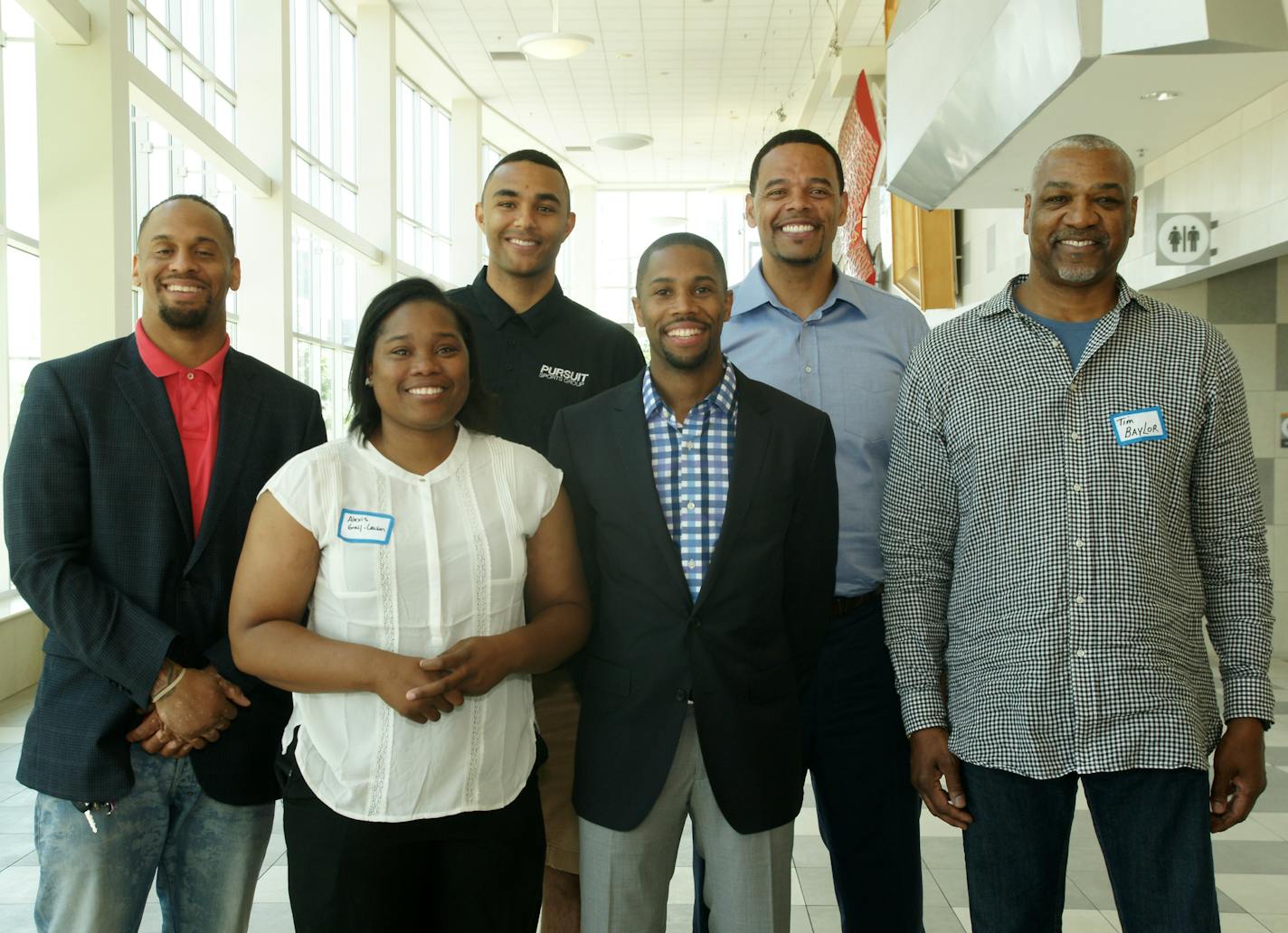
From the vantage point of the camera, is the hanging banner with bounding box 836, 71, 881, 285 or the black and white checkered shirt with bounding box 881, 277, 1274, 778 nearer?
the black and white checkered shirt with bounding box 881, 277, 1274, 778

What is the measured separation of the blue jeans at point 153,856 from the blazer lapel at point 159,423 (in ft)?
1.67

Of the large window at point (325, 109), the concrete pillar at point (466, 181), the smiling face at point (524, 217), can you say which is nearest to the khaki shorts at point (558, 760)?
the smiling face at point (524, 217)

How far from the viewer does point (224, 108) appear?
36.5 ft

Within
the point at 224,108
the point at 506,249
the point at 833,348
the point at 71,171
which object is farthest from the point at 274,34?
the point at 833,348

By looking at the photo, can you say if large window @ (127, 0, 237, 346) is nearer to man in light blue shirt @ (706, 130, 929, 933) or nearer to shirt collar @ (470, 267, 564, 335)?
shirt collar @ (470, 267, 564, 335)

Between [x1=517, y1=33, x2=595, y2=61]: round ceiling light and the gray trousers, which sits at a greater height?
[x1=517, y1=33, x2=595, y2=61]: round ceiling light

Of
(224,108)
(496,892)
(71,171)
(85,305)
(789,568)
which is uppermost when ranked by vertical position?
(224,108)

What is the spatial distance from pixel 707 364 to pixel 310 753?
1107 millimetres

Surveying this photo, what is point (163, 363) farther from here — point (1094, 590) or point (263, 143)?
point (263, 143)

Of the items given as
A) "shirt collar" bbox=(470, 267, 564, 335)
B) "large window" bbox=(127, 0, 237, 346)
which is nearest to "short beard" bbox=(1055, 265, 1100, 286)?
"shirt collar" bbox=(470, 267, 564, 335)

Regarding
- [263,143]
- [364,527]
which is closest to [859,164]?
[263,143]

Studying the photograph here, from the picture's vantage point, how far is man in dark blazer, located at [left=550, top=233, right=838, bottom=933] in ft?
7.27

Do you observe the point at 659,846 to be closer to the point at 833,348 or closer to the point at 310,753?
the point at 310,753

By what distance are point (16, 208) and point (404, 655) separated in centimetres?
696
